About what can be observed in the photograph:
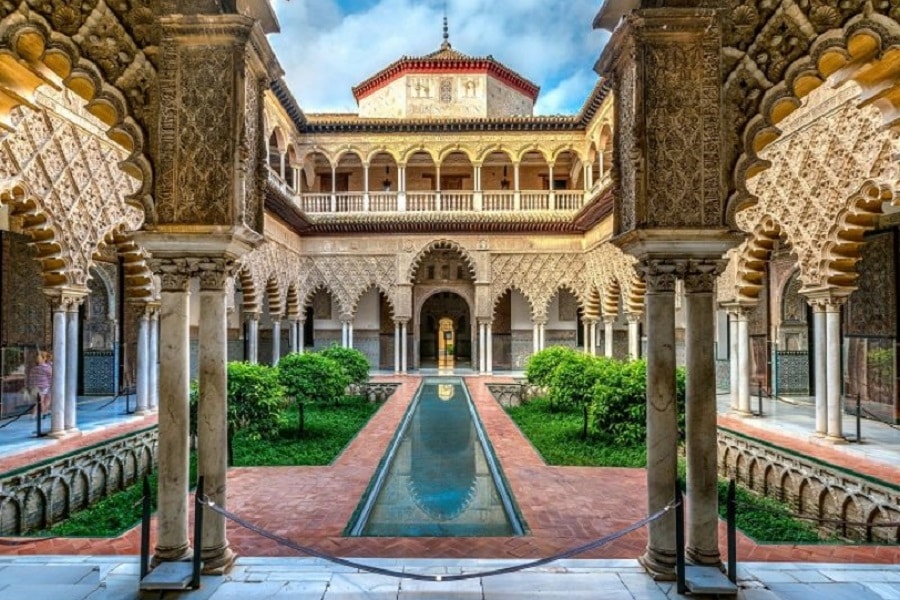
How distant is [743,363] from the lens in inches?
421

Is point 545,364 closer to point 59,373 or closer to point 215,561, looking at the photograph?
point 59,373

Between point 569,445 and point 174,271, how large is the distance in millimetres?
7281

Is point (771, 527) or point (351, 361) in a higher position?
point (351, 361)

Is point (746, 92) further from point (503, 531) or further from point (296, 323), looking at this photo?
point (296, 323)

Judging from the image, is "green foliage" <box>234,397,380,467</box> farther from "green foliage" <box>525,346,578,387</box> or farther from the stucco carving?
"green foliage" <box>525,346,578,387</box>

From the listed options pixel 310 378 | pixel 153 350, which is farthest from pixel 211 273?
pixel 153 350

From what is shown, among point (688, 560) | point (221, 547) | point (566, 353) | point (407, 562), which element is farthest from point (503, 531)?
point (566, 353)

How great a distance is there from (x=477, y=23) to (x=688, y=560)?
42.3 metres

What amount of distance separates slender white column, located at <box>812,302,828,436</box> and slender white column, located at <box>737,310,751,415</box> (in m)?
2.00

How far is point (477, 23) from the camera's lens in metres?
39.7

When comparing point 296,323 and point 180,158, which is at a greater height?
point 180,158

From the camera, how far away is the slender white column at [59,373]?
8.64 m

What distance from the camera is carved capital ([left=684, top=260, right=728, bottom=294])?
163 inches

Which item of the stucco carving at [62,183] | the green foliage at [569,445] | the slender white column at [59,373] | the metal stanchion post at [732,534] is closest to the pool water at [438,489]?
the green foliage at [569,445]
